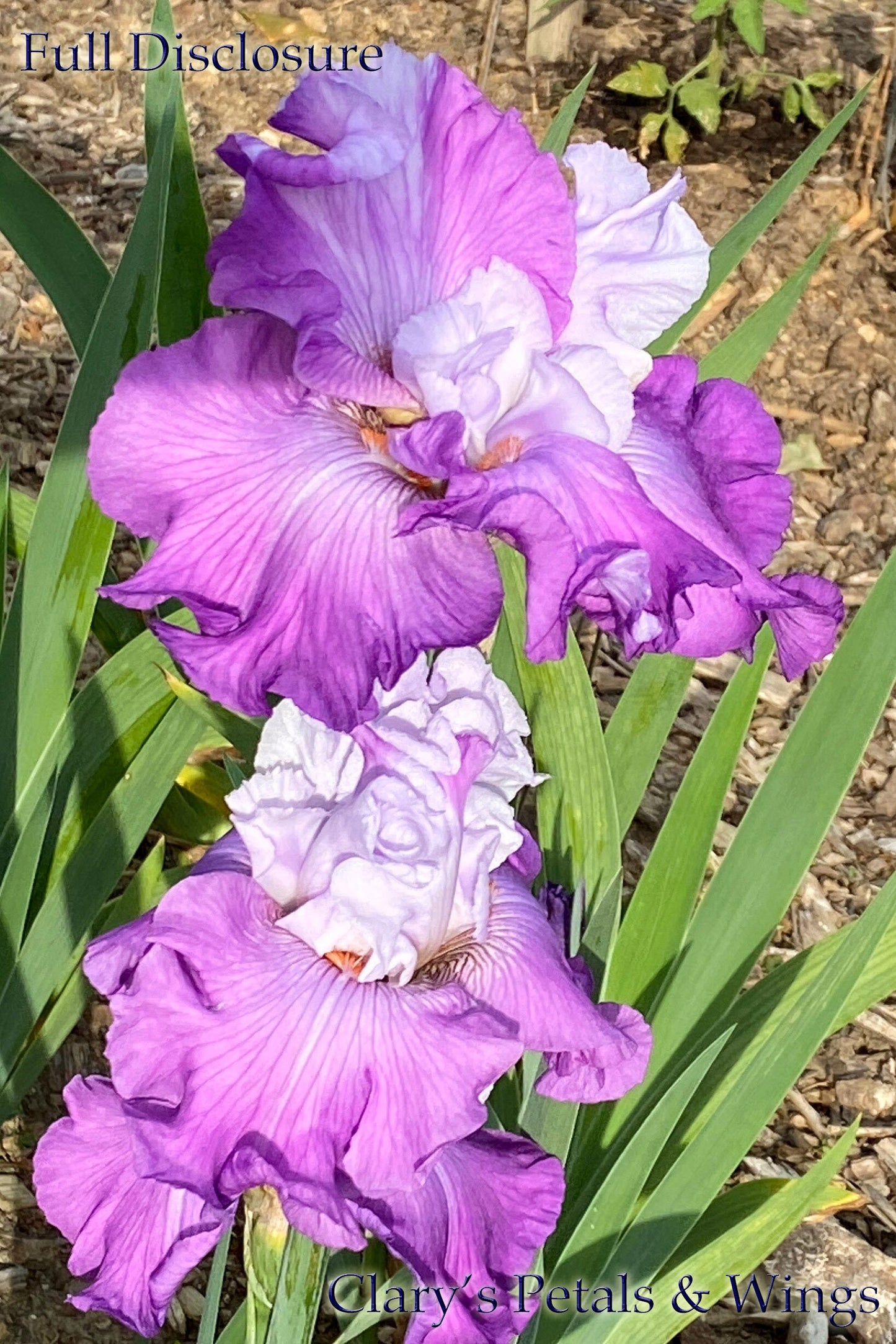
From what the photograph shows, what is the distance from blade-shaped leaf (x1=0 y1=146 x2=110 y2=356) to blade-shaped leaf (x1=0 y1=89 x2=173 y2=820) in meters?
0.24

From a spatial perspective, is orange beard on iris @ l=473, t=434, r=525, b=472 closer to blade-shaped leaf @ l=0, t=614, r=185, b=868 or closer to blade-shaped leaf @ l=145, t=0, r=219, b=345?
blade-shaped leaf @ l=0, t=614, r=185, b=868

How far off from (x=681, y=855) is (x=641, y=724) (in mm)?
143

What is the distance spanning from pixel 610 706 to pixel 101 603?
844 millimetres

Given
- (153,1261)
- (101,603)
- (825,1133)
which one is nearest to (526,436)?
(153,1261)

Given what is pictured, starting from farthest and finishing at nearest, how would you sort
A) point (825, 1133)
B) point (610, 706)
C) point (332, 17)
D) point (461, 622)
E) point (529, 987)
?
point (332, 17) → point (610, 706) → point (825, 1133) → point (529, 987) → point (461, 622)

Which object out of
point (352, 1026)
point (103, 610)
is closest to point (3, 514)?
point (103, 610)

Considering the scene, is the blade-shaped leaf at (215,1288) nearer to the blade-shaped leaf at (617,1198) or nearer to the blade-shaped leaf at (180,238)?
the blade-shaped leaf at (617,1198)

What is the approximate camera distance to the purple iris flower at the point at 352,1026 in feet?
2.12

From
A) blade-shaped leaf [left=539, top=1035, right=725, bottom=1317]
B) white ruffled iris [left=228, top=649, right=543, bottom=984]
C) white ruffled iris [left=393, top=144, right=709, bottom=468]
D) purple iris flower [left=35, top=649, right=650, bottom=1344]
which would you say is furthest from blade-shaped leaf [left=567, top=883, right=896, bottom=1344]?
white ruffled iris [left=393, top=144, right=709, bottom=468]

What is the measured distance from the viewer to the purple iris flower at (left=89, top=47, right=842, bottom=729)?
0.60m

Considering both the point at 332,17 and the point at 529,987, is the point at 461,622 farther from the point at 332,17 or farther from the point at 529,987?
the point at 332,17

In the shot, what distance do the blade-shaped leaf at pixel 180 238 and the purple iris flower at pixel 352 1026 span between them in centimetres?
66

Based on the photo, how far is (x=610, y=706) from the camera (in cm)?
202

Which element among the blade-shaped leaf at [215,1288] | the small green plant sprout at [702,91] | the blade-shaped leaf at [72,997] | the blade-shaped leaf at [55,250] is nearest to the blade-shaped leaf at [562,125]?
the blade-shaped leaf at [55,250]
